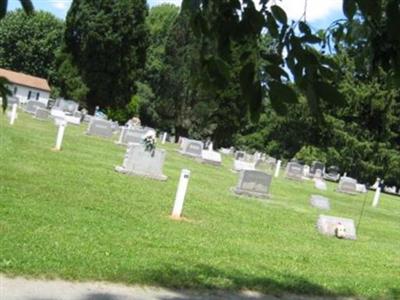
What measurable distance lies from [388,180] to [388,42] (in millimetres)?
60126

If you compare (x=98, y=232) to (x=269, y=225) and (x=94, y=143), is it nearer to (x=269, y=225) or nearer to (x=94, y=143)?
(x=269, y=225)

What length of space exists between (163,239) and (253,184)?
439 inches

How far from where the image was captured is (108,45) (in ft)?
191

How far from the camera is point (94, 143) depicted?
96.2 feet

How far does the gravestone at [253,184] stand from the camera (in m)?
20.9

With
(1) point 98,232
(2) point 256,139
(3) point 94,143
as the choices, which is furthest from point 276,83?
(2) point 256,139

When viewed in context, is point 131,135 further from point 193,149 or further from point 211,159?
point 193,149

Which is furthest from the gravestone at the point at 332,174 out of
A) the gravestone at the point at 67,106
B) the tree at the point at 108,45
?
the gravestone at the point at 67,106

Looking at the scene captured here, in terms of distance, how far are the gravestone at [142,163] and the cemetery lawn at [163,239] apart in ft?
1.60

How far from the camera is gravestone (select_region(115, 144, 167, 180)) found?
19.8 m

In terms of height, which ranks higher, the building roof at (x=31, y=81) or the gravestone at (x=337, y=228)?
the building roof at (x=31, y=81)

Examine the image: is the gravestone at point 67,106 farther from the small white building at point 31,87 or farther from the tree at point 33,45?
the tree at point 33,45

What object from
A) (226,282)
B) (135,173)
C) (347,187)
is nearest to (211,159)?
(347,187)

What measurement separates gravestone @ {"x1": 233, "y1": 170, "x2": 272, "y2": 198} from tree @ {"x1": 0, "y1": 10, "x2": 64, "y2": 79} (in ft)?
212
